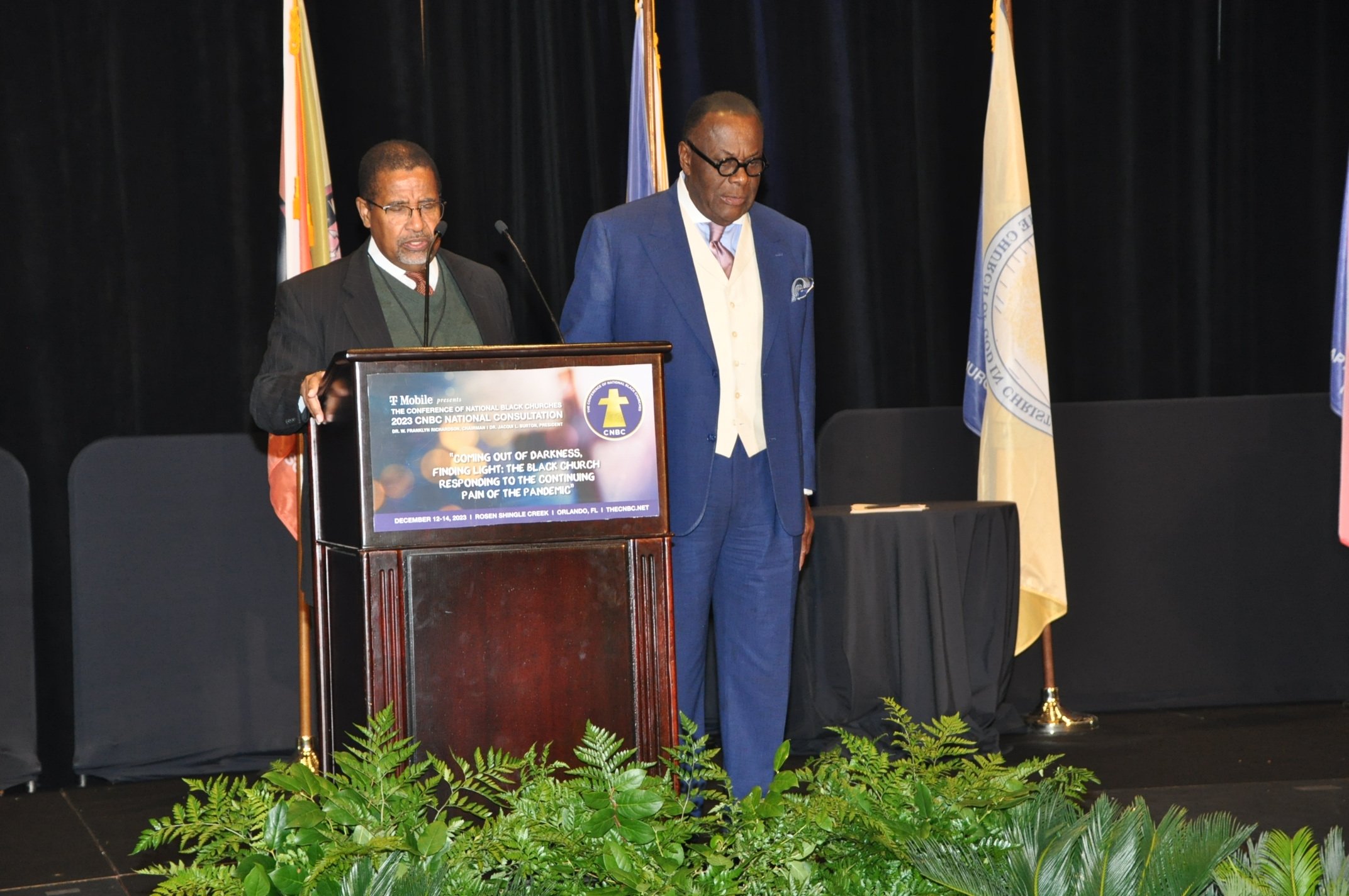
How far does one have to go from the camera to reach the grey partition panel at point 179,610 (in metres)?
4.20

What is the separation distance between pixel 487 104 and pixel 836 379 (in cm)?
152

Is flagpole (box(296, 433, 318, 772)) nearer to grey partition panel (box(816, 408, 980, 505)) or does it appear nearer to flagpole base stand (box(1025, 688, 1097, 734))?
grey partition panel (box(816, 408, 980, 505))

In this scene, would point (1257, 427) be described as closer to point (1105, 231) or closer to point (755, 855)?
point (1105, 231)

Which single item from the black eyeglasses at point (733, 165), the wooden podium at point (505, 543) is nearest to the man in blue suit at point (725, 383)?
the black eyeglasses at point (733, 165)

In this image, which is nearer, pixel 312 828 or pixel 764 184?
pixel 312 828

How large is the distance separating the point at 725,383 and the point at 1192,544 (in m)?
2.94

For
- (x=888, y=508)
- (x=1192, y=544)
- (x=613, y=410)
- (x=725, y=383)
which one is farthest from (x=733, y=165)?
(x=1192, y=544)

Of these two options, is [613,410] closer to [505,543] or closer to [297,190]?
[505,543]

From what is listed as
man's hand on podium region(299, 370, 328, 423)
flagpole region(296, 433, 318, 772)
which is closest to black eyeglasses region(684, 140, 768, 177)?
man's hand on podium region(299, 370, 328, 423)

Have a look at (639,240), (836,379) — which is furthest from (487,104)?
(639,240)

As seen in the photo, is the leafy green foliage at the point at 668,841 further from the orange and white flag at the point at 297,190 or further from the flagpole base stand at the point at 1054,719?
the flagpole base stand at the point at 1054,719

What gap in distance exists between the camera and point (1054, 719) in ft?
15.3

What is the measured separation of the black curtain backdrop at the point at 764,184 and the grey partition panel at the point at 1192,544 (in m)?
0.22

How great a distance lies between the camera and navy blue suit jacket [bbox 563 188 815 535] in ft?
9.15
